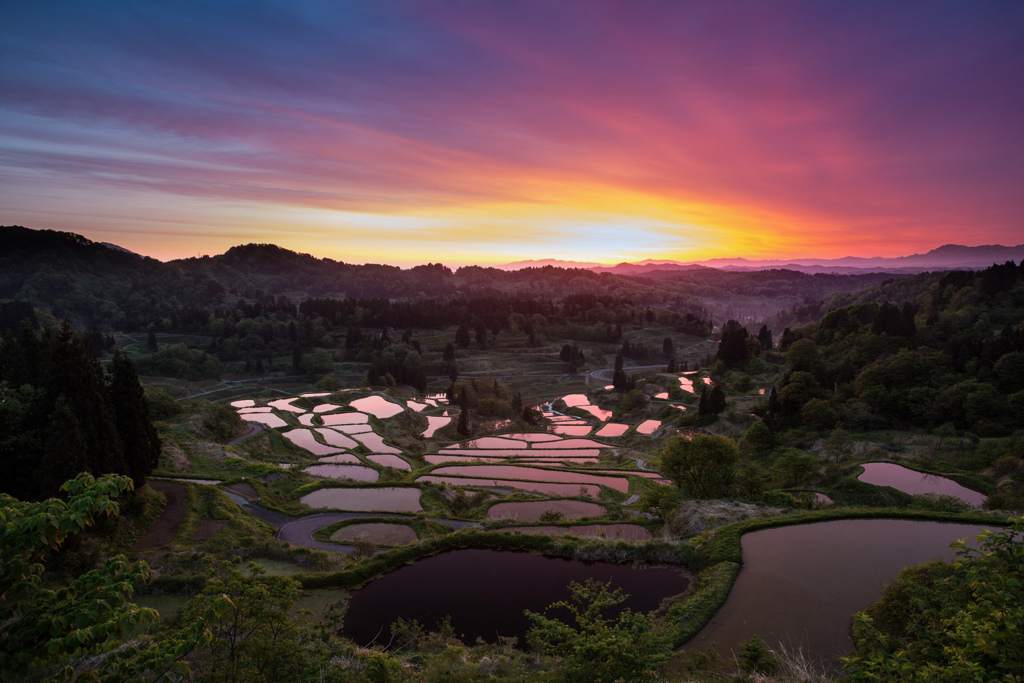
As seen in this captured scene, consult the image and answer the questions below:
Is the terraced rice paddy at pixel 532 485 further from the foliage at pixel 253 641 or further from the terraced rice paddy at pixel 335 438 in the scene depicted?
the foliage at pixel 253 641

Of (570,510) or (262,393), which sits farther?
(262,393)

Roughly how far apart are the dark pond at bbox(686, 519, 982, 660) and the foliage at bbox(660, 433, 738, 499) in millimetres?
7263

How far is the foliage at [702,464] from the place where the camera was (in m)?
32.5

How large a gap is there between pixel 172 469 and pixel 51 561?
53.9 ft

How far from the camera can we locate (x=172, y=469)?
118 feet

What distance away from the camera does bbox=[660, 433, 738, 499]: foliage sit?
32469 millimetres

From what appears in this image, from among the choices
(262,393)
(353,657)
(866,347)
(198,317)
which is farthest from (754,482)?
(198,317)

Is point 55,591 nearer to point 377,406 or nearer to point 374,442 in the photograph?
point 374,442

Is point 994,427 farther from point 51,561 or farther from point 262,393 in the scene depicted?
point 262,393

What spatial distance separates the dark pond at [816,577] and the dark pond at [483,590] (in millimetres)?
3273

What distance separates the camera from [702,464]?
33.0 m

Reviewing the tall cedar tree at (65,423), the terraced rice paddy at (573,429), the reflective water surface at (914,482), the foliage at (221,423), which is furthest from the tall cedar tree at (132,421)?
the terraced rice paddy at (573,429)

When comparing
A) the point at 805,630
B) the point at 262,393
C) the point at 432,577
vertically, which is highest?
the point at 805,630

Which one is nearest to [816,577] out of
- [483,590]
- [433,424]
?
[483,590]
